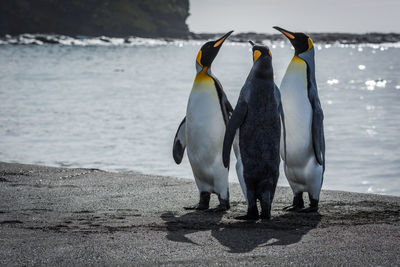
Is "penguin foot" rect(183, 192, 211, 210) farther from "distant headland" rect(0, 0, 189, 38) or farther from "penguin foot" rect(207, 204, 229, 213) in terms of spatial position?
"distant headland" rect(0, 0, 189, 38)

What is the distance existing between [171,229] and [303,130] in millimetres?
1588

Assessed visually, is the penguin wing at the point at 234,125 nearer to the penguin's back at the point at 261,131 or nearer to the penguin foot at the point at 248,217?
the penguin's back at the point at 261,131

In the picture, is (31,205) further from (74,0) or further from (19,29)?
(74,0)

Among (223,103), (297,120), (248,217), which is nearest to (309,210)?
(248,217)

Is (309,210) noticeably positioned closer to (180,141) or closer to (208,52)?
(180,141)

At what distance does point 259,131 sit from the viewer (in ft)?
16.4

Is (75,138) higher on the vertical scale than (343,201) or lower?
lower

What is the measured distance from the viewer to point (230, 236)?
435 cm

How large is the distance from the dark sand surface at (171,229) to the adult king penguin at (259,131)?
0.29 meters

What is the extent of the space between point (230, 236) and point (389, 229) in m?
1.14

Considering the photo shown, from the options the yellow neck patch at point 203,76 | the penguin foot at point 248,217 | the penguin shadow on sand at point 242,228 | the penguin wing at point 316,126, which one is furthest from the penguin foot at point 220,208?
the yellow neck patch at point 203,76

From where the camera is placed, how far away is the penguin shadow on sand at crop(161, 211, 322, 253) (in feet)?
13.8

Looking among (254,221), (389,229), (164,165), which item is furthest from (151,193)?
(164,165)

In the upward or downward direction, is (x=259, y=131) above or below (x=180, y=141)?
above
